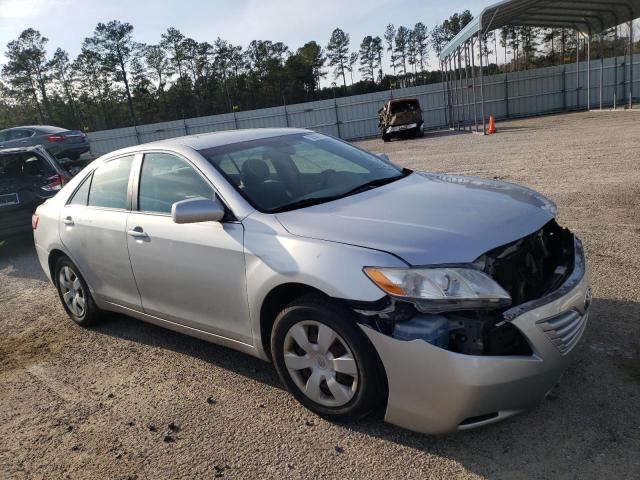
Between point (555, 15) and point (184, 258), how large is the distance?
22478mm

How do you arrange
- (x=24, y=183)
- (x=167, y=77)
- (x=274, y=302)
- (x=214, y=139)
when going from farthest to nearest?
1. (x=167, y=77)
2. (x=24, y=183)
3. (x=214, y=139)
4. (x=274, y=302)

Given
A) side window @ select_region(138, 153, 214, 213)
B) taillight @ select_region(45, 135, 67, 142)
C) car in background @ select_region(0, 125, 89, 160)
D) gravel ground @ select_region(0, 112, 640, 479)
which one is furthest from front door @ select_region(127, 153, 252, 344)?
taillight @ select_region(45, 135, 67, 142)

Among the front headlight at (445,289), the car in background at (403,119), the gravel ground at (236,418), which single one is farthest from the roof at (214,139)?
the car in background at (403,119)

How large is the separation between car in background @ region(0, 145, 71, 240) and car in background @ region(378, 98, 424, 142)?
17.5 m

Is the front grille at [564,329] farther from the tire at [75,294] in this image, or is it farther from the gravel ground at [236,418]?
the tire at [75,294]

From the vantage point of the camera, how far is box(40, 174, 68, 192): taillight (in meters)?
8.64

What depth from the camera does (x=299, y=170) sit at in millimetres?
3945

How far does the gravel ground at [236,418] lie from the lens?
268 centimetres

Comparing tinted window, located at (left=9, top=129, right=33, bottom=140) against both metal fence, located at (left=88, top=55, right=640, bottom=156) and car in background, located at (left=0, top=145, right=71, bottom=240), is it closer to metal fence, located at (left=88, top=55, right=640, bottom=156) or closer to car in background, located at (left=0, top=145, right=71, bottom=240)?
car in background, located at (left=0, top=145, right=71, bottom=240)

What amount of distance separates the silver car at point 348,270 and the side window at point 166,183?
0.01m

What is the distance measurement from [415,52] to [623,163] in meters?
74.8

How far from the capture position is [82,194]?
4816mm

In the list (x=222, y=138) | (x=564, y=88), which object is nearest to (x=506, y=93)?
(x=564, y=88)

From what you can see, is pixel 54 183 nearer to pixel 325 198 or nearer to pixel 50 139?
pixel 325 198
